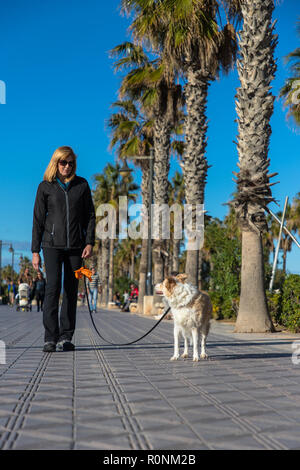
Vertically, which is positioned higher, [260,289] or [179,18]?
[179,18]

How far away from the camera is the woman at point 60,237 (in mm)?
7062

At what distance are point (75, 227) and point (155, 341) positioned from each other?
3.15 m

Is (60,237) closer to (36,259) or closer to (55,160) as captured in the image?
(36,259)

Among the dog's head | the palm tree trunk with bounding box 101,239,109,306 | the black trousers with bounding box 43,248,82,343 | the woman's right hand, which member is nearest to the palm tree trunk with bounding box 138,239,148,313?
the black trousers with bounding box 43,248,82,343

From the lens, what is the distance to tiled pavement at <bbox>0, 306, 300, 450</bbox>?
308cm

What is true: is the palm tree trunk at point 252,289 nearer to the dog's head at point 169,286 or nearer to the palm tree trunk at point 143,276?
the dog's head at point 169,286

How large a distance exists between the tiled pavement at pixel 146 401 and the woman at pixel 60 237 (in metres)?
0.46

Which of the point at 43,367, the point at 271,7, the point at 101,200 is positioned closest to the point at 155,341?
the point at 43,367

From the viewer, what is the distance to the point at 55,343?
7172mm

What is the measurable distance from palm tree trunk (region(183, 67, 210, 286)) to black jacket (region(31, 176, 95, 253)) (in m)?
9.54

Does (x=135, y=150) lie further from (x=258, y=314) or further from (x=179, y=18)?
(x=258, y=314)

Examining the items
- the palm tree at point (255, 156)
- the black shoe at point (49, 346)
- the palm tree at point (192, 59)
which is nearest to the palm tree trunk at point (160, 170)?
the palm tree at point (192, 59)

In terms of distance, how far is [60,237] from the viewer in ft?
23.2
